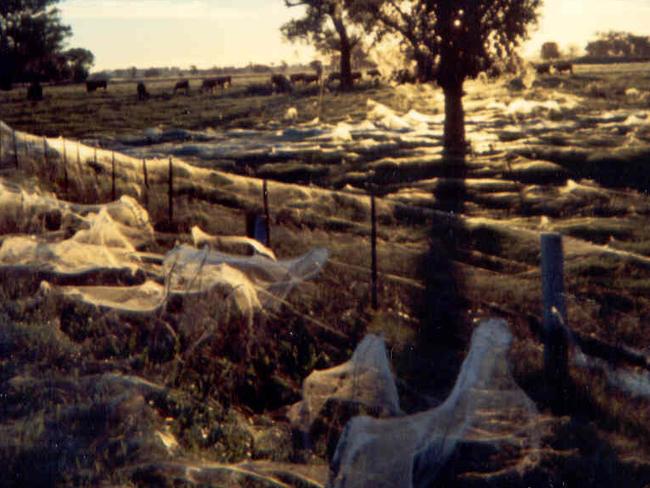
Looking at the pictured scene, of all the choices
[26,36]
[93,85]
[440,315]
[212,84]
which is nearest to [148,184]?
[440,315]

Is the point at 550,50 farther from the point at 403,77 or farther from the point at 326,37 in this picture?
the point at 403,77

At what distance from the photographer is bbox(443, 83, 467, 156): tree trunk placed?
26.7m

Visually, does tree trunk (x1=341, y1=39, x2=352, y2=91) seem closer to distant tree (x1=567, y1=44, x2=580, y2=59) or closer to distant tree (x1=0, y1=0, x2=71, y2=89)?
distant tree (x1=0, y1=0, x2=71, y2=89)

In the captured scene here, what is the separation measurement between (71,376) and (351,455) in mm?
2522

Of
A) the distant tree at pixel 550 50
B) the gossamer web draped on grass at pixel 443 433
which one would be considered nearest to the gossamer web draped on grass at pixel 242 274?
the gossamer web draped on grass at pixel 443 433

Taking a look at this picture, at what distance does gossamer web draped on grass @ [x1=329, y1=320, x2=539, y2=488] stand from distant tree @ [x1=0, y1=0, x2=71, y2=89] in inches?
1992

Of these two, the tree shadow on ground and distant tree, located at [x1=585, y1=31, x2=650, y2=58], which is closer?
the tree shadow on ground

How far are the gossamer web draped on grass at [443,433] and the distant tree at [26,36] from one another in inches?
1992

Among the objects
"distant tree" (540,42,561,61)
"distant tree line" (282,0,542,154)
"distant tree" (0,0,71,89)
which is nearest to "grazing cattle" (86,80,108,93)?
"distant tree" (0,0,71,89)

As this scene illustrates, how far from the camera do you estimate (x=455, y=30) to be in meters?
24.7

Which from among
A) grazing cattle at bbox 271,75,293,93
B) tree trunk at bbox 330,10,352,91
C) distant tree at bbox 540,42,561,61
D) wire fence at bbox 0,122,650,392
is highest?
distant tree at bbox 540,42,561,61

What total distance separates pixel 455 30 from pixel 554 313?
62.3 feet

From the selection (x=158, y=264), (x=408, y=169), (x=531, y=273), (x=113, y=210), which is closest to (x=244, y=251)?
(x=158, y=264)

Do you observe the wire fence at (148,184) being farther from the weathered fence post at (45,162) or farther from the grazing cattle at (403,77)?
the grazing cattle at (403,77)
